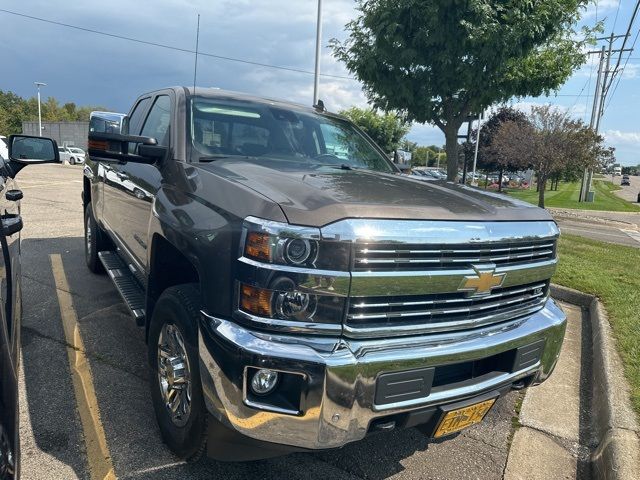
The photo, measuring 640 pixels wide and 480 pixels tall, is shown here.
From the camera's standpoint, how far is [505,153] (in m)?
24.3

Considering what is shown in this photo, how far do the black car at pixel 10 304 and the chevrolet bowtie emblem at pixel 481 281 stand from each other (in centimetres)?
178

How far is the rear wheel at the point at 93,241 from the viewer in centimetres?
551

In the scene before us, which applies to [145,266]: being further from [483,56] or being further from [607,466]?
[483,56]

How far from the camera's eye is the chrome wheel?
2.42m

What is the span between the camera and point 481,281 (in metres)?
2.31

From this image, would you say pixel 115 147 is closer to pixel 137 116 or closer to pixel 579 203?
pixel 137 116

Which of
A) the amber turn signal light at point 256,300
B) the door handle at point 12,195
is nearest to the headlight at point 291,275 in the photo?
the amber turn signal light at point 256,300

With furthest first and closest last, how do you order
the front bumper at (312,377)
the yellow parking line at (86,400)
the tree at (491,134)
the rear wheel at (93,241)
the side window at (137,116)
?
the tree at (491,134) < the rear wheel at (93,241) < the side window at (137,116) < the yellow parking line at (86,400) < the front bumper at (312,377)

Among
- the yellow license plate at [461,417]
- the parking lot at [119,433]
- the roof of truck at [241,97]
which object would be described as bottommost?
the parking lot at [119,433]

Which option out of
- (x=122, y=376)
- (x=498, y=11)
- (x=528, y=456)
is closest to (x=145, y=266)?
(x=122, y=376)

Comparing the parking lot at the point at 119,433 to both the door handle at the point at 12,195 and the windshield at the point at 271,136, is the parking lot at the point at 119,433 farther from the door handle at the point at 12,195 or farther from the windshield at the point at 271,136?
the windshield at the point at 271,136

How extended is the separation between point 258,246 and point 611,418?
100 inches

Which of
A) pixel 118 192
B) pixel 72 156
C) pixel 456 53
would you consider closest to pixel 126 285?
pixel 118 192

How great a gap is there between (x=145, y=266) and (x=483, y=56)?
709 centimetres
